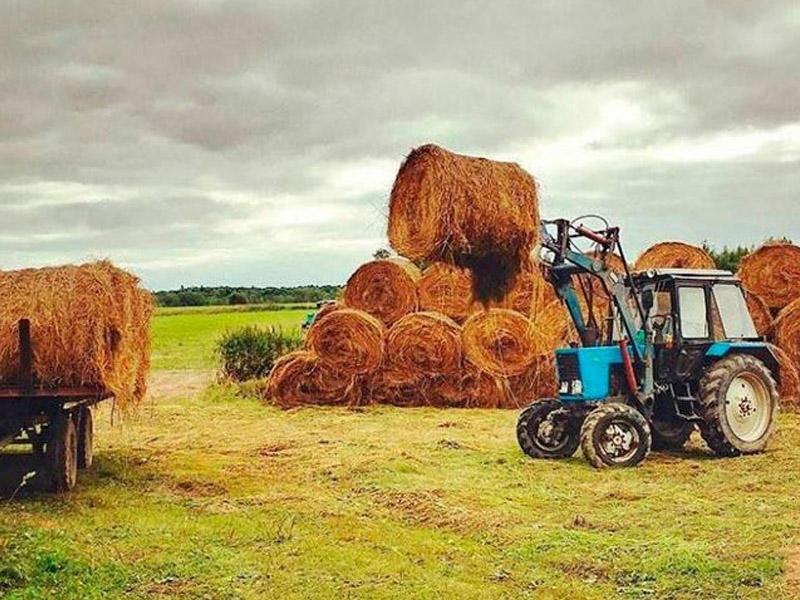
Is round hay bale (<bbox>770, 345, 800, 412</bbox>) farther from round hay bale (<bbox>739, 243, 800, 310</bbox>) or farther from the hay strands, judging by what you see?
the hay strands

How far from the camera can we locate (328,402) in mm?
17266

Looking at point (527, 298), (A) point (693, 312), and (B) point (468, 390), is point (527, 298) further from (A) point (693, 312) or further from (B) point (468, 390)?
(A) point (693, 312)

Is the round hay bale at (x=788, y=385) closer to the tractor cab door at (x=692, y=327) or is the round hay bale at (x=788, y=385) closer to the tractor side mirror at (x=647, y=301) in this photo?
the tractor cab door at (x=692, y=327)

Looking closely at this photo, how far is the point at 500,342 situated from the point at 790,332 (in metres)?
4.15

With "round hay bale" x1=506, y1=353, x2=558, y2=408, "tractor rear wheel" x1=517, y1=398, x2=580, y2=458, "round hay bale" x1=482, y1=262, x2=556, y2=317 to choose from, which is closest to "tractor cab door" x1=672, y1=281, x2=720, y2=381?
"tractor rear wheel" x1=517, y1=398, x2=580, y2=458

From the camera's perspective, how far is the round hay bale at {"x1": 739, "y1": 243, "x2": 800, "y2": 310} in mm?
16312

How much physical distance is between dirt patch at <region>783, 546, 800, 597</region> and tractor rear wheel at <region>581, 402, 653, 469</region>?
11.3 feet

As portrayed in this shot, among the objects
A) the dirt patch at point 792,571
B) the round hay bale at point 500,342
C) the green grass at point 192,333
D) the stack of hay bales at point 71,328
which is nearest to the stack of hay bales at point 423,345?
the round hay bale at point 500,342

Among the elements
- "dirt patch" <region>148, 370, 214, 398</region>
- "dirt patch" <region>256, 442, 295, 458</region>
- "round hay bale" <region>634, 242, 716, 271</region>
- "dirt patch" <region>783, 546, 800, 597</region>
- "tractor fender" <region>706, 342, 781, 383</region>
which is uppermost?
"round hay bale" <region>634, 242, 716, 271</region>

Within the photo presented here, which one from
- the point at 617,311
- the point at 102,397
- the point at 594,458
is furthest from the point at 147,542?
the point at 617,311

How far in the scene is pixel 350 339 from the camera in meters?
→ 17.0

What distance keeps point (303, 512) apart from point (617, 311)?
4.19m

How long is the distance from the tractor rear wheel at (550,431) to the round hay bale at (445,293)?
6.10 meters

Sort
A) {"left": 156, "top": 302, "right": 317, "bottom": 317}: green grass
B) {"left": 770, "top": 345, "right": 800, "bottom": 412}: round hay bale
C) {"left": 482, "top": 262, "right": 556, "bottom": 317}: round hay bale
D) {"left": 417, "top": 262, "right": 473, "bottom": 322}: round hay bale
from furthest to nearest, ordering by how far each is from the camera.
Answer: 1. {"left": 156, "top": 302, "right": 317, "bottom": 317}: green grass
2. {"left": 417, "top": 262, "right": 473, "bottom": 322}: round hay bale
3. {"left": 482, "top": 262, "right": 556, "bottom": 317}: round hay bale
4. {"left": 770, "top": 345, "right": 800, "bottom": 412}: round hay bale
